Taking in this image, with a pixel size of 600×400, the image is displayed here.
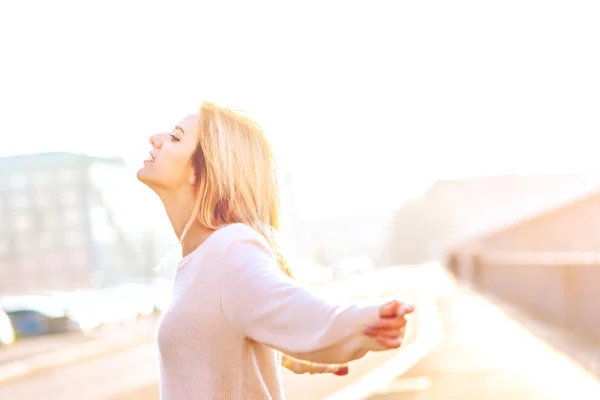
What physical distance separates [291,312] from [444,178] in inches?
5768

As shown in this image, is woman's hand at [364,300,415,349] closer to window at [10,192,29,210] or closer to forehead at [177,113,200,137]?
forehead at [177,113,200,137]

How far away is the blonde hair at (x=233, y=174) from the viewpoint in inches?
98.6

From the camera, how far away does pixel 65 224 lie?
9900 cm

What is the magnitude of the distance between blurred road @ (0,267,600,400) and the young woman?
27.4 feet

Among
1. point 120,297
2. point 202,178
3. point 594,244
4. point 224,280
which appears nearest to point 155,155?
point 202,178

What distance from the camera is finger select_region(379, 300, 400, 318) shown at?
80.0 inches

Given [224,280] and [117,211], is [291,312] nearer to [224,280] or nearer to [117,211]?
[224,280]

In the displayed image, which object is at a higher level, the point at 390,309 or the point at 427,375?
the point at 390,309

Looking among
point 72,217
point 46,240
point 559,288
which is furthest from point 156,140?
point 46,240

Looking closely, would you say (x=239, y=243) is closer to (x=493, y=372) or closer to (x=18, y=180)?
(x=493, y=372)

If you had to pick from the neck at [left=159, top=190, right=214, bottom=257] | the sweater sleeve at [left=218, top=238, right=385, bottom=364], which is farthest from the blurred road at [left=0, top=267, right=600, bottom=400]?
the sweater sleeve at [left=218, top=238, right=385, bottom=364]

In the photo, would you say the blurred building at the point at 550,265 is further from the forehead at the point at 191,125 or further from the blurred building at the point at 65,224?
the blurred building at the point at 65,224

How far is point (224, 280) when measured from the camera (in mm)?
2289

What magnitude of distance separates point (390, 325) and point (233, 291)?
39cm
